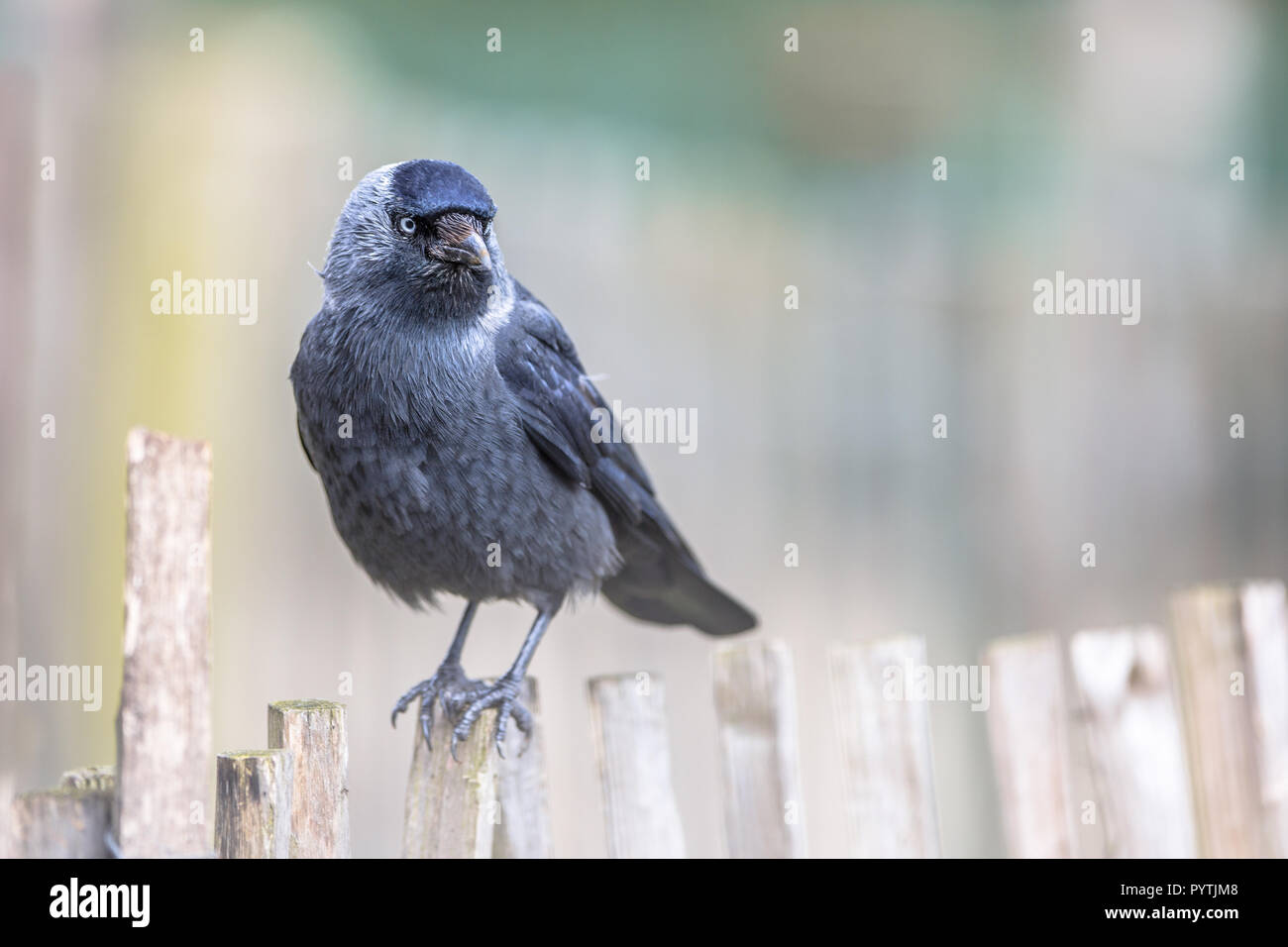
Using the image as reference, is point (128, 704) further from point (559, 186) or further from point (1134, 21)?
point (1134, 21)

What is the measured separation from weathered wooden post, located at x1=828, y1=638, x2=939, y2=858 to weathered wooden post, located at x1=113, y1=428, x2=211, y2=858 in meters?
1.37

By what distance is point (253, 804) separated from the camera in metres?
2.03

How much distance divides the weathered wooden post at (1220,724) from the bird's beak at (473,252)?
6.15ft

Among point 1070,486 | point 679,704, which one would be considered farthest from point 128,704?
point 1070,486

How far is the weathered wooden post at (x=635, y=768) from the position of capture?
2.63m

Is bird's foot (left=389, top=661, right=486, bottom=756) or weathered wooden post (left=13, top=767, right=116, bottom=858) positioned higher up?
bird's foot (left=389, top=661, right=486, bottom=756)

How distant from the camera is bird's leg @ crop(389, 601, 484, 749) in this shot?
9.86ft

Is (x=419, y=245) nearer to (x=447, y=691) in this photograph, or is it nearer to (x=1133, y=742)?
(x=447, y=691)

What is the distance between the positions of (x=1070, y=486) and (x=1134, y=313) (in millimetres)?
821

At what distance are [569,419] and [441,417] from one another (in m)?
0.46
